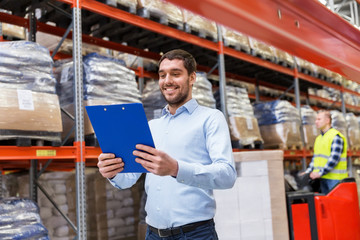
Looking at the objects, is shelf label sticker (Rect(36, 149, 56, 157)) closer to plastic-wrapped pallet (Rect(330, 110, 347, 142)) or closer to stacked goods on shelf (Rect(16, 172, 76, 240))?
stacked goods on shelf (Rect(16, 172, 76, 240))

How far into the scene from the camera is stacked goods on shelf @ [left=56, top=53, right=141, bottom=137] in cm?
441

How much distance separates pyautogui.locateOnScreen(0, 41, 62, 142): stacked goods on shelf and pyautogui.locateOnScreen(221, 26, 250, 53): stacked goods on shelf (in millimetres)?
3164

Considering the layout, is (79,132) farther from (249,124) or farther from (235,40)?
(235,40)

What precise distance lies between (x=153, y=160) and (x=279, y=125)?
6.13 m

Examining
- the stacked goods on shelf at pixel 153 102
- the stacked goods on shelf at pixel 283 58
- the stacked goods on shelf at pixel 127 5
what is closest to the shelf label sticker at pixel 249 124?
the stacked goods on shelf at pixel 153 102

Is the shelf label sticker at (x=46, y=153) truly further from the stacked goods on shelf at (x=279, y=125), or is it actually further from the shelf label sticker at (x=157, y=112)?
the stacked goods on shelf at (x=279, y=125)

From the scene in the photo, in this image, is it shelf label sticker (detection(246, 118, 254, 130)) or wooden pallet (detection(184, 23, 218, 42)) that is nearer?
wooden pallet (detection(184, 23, 218, 42))

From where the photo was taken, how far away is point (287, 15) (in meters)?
0.99

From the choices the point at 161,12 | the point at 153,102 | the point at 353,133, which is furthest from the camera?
the point at 353,133

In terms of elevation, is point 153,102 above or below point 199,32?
below

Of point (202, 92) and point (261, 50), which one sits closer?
point (202, 92)

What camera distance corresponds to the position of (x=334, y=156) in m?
6.10

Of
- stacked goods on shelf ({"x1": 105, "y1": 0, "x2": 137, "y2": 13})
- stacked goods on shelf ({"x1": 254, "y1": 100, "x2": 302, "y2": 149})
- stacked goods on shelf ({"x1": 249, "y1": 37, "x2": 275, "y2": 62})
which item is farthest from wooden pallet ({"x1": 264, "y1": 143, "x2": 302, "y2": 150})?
stacked goods on shelf ({"x1": 105, "y1": 0, "x2": 137, "y2": 13})

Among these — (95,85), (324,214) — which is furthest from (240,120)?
(95,85)
